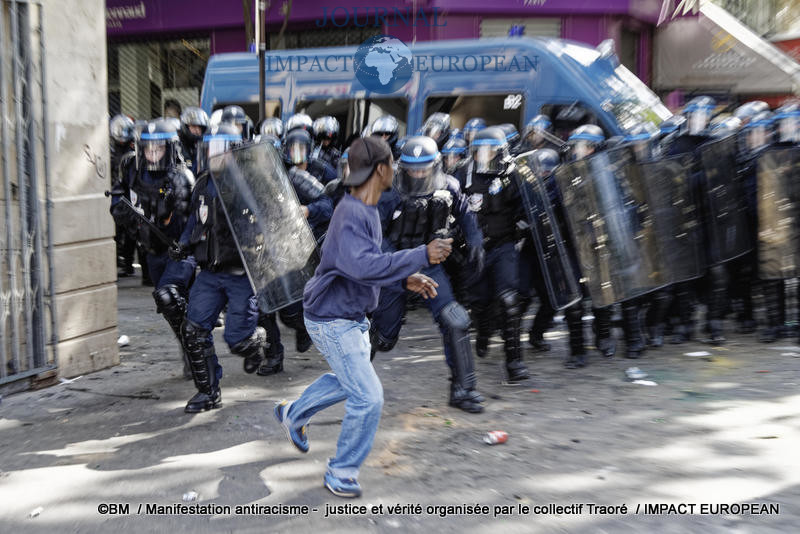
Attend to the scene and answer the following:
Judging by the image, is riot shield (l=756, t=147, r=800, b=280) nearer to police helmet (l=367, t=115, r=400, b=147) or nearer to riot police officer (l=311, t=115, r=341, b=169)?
police helmet (l=367, t=115, r=400, b=147)

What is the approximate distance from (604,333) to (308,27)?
39.9 ft

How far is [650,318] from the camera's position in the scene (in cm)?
652

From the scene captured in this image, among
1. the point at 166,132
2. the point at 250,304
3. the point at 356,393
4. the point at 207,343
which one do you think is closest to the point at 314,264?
the point at 250,304

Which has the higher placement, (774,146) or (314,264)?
(774,146)

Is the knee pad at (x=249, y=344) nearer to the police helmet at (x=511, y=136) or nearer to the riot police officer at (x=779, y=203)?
the police helmet at (x=511, y=136)

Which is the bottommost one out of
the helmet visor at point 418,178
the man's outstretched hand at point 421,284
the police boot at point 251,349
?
the police boot at point 251,349

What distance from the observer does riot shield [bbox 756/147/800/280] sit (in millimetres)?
6191

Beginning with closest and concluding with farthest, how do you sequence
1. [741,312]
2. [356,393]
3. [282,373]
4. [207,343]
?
[356,393], [207,343], [282,373], [741,312]

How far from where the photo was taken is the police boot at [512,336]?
18.2 ft

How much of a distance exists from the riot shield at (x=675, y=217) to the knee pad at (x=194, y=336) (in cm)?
317

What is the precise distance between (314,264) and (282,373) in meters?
1.09

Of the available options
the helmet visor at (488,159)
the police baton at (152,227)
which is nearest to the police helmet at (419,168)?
the helmet visor at (488,159)

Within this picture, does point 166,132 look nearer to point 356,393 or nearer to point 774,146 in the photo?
point 356,393

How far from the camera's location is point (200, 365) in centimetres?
498
